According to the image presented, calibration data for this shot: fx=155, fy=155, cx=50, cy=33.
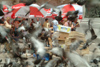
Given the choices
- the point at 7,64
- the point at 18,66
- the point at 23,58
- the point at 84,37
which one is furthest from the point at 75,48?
the point at 7,64

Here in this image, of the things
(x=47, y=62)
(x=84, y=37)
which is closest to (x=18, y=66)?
(x=47, y=62)

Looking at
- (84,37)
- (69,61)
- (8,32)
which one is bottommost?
(69,61)

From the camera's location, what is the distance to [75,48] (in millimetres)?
2270

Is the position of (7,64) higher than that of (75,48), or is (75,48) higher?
(75,48)

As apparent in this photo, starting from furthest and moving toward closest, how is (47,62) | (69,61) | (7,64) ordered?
1. (7,64)
2. (47,62)
3. (69,61)

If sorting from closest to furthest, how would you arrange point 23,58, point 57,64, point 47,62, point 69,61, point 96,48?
point 69,61 < point 57,64 < point 47,62 < point 23,58 < point 96,48

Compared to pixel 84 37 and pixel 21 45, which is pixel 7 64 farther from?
pixel 84 37

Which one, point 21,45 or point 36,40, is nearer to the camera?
point 36,40

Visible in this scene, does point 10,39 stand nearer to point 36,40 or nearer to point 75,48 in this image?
point 36,40

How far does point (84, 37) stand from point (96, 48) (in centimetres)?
60

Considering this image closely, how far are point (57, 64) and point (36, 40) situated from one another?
454 millimetres

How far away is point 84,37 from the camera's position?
265 centimetres

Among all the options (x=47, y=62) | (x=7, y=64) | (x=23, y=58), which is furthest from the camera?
(x=7, y=64)

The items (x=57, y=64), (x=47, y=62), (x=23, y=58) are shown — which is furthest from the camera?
(x=23, y=58)
